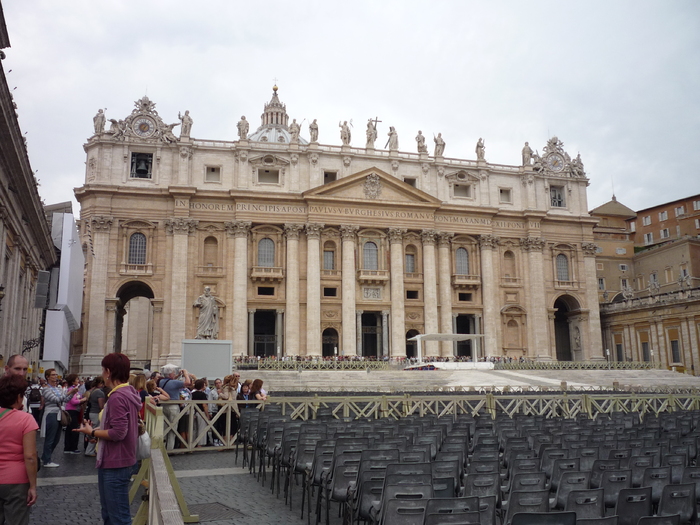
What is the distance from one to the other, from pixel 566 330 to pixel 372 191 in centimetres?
2403

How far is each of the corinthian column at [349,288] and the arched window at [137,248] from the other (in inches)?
618

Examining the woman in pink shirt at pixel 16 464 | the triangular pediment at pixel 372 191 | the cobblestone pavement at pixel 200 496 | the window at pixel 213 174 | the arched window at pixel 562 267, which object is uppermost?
the window at pixel 213 174

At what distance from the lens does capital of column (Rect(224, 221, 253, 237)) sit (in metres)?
49.0

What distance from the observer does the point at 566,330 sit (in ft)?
196

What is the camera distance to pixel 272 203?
5003cm

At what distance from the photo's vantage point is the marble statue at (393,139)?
54094 millimetres

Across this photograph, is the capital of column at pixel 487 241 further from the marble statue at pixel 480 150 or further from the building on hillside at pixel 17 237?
the building on hillside at pixel 17 237

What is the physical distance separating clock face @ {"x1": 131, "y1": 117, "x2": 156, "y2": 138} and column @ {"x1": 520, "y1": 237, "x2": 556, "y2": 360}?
33.1 meters

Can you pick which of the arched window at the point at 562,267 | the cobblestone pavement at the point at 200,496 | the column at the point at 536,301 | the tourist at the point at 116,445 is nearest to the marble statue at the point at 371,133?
the column at the point at 536,301

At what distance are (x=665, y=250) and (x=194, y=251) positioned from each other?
45192 mm

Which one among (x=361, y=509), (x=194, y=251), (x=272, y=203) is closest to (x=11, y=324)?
(x=361, y=509)

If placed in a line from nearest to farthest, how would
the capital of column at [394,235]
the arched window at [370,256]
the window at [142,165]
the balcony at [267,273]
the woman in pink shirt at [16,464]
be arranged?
the woman in pink shirt at [16,464]
the balcony at [267,273]
the window at [142,165]
the capital of column at [394,235]
the arched window at [370,256]

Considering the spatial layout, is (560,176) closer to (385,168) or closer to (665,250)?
(665,250)

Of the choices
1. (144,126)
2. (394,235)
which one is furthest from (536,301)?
(144,126)
